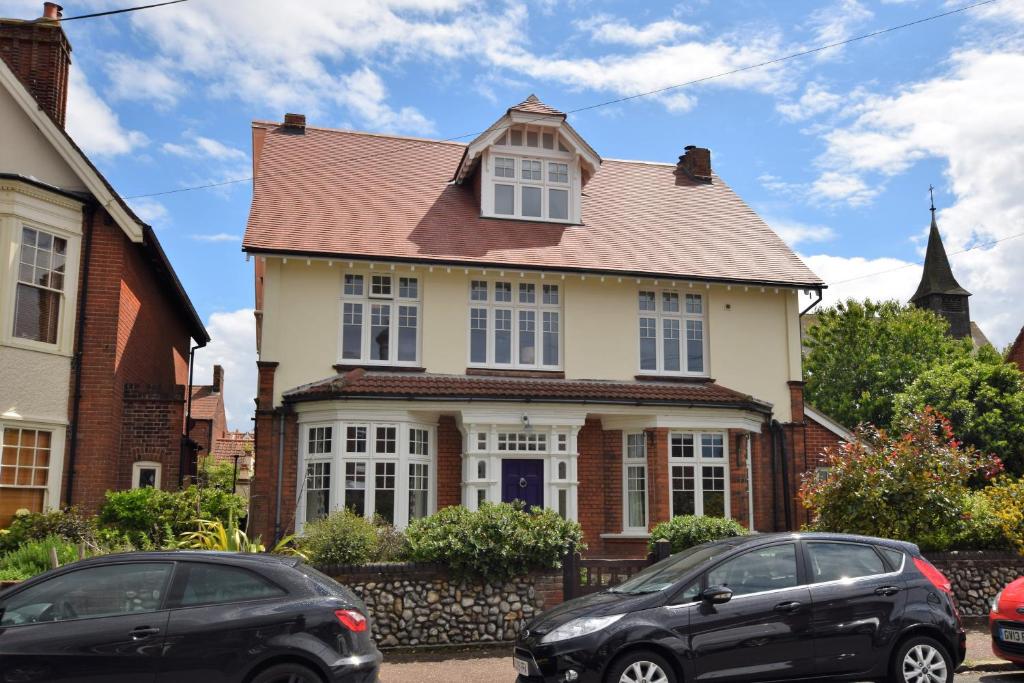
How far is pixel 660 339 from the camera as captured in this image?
65.2 ft

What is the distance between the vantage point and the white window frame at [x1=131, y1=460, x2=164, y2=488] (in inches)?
643

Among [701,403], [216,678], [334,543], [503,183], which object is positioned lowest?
[216,678]

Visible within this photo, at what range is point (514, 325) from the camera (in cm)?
1916

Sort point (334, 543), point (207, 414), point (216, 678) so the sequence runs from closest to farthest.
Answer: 1. point (216, 678)
2. point (334, 543)
3. point (207, 414)

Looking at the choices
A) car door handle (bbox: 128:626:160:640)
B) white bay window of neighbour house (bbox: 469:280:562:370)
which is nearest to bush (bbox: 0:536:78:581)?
car door handle (bbox: 128:626:160:640)

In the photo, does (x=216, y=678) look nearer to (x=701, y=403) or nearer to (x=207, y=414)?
(x=701, y=403)

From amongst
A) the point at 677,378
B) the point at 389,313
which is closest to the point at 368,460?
the point at 389,313

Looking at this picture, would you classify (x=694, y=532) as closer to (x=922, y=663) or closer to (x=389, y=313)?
(x=922, y=663)

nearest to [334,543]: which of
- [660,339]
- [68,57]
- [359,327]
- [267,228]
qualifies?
[359,327]

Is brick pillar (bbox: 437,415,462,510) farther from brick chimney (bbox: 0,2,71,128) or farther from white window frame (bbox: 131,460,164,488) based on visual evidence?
brick chimney (bbox: 0,2,71,128)

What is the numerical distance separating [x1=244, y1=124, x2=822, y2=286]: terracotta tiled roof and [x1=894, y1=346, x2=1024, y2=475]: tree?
20.9 feet

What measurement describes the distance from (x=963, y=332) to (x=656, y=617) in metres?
55.5

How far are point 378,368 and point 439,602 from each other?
7.35m

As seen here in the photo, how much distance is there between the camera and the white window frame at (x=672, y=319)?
64.7 ft
